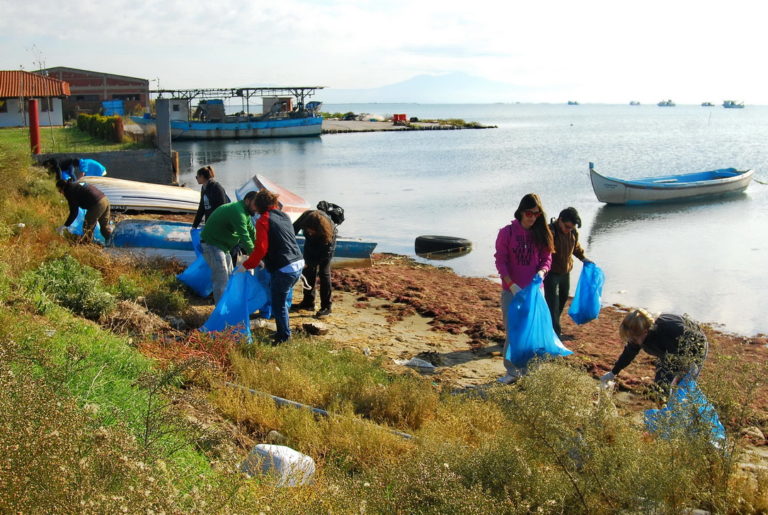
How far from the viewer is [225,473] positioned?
3.71 metres

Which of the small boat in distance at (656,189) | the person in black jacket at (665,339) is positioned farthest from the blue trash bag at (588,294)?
the small boat in distance at (656,189)

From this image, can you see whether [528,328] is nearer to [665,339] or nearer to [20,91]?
[665,339]

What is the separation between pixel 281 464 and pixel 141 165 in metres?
18.8

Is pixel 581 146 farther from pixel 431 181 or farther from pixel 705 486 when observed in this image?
pixel 705 486

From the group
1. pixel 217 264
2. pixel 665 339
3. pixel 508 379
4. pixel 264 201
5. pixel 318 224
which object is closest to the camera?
pixel 665 339

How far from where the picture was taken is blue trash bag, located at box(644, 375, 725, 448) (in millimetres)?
3889

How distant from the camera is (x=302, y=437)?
5125mm

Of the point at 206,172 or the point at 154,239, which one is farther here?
the point at 154,239

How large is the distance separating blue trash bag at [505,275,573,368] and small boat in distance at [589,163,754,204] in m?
19.1

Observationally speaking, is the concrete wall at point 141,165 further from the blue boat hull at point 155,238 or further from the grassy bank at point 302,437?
→ the grassy bank at point 302,437

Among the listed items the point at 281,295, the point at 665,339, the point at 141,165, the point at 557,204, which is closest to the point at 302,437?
the point at 281,295

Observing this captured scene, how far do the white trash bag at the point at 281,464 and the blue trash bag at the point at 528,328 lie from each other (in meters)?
2.99

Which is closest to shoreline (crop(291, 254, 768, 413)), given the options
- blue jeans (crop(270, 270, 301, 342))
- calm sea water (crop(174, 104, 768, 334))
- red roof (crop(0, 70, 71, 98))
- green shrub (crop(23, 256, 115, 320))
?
blue jeans (crop(270, 270, 301, 342))

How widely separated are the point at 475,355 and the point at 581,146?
57.1 metres
